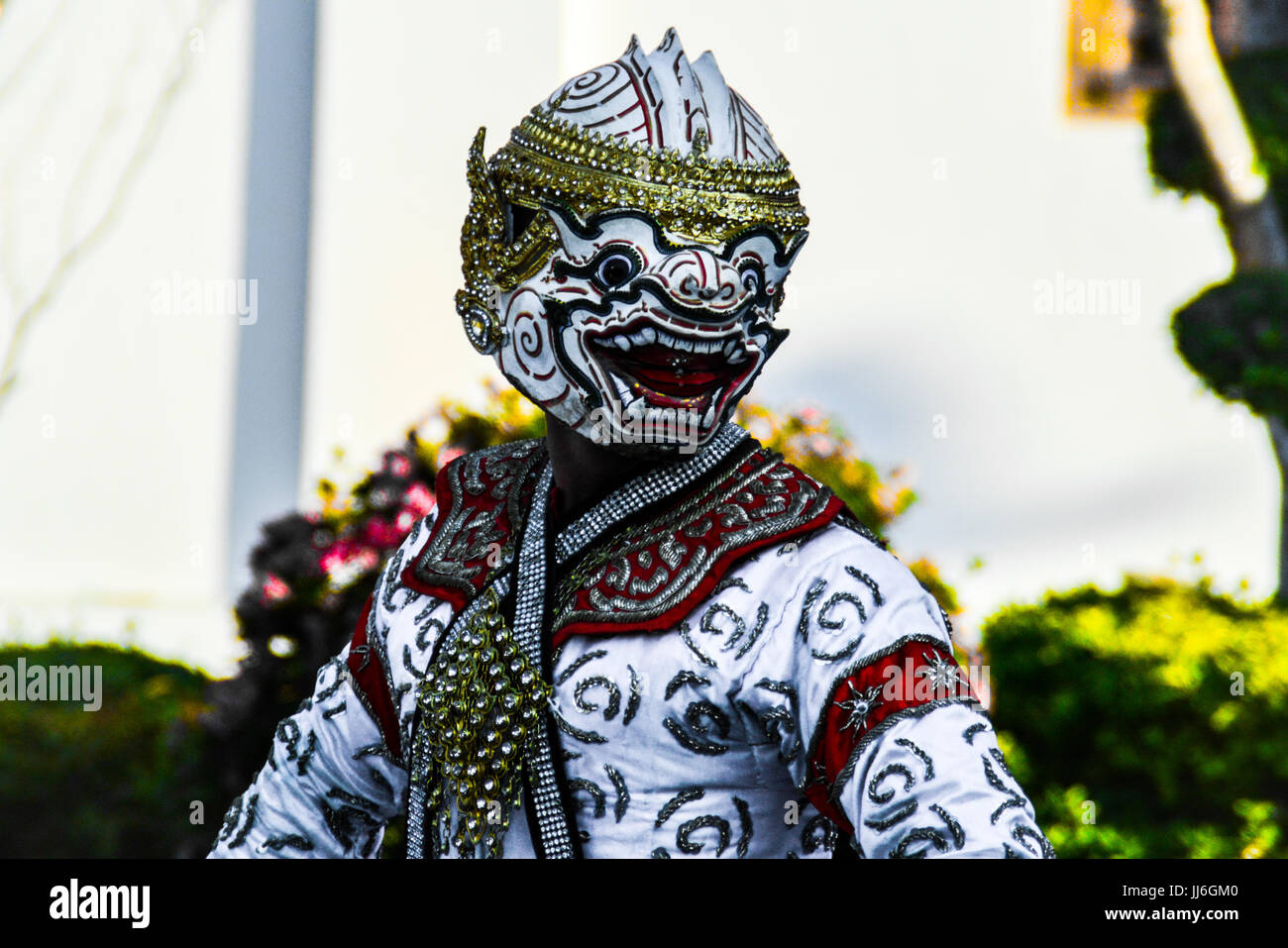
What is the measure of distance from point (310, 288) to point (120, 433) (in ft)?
3.69

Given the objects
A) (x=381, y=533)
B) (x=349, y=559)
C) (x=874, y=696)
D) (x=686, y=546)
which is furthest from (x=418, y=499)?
(x=874, y=696)

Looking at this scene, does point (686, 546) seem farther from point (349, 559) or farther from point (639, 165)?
point (349, 559)

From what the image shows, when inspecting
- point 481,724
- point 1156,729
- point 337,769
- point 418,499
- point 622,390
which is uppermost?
point 622,390

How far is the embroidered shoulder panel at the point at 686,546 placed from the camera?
1849mm

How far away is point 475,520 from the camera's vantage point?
85.8 inches

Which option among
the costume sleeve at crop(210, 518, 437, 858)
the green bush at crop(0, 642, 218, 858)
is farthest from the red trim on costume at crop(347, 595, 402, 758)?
the green bush at crop(0, 642, 218, 858)

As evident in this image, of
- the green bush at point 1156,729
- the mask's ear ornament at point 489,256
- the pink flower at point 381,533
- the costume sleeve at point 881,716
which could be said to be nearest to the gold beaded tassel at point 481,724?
the costume sleeve at point 881,716

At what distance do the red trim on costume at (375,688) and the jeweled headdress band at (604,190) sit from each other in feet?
1.64

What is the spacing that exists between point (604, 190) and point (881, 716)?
29.7 inches

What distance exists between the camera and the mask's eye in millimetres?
1864

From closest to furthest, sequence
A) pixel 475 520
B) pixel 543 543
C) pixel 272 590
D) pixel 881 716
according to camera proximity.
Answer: pixel 881 716, pixel 543 543, pixel 475 520, pixel 272 590
